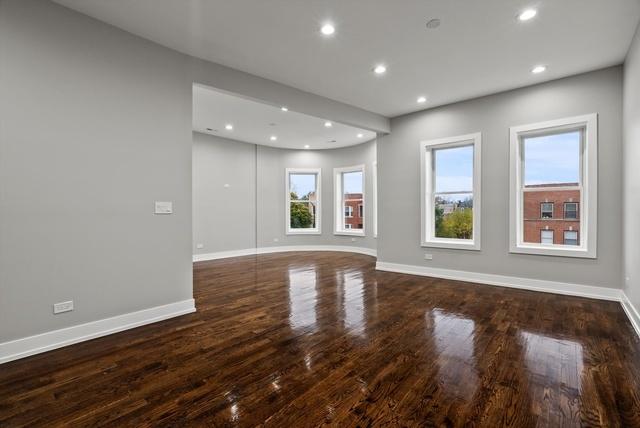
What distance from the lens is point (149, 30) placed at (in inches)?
122

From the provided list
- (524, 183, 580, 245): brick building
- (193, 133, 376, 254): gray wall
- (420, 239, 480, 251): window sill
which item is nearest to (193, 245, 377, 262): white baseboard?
(193, 133, 376, 254): gray wall

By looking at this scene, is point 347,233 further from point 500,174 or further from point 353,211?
point 500,174

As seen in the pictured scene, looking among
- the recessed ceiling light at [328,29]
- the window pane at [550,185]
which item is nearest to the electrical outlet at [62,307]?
the recessed ceiling light at [328,29]

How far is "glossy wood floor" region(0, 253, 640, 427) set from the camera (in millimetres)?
1779

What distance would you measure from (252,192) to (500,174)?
6.05 meters

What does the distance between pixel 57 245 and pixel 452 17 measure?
4.14 metres

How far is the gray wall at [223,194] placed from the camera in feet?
24.6

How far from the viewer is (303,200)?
31.2ft

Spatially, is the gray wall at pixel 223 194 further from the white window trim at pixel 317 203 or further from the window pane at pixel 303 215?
the window pane at pixel 303 215

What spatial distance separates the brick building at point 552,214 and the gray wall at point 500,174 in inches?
10.9

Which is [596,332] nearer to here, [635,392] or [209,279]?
[635,392]

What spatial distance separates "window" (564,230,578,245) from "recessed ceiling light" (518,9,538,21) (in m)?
2.97

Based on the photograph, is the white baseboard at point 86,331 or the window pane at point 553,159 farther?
the window pane at point 553,159

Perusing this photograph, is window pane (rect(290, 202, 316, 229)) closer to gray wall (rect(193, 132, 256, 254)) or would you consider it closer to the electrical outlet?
gray wall (rect(193, 132, 256, 254))
